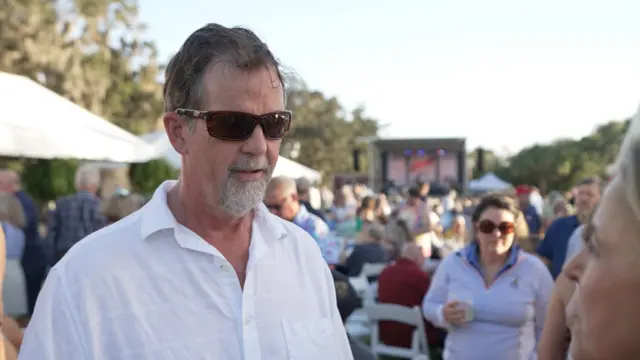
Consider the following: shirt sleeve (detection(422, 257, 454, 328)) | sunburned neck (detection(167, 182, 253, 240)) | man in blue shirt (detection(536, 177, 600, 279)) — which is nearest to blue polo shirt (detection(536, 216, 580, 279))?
man in blue shirt (detection(536, 177, 600, 279))

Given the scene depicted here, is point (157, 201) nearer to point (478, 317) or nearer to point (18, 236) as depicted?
point (478, 317)

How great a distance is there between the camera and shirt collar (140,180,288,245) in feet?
5.47

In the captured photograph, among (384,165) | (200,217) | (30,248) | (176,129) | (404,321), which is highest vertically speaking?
(176,129)

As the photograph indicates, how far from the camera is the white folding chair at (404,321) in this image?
5590 millimetres

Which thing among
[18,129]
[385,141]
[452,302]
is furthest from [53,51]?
[452,302]

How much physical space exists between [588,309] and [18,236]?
610cm

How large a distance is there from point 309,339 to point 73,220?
17.9 ft

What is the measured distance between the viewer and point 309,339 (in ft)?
5.85

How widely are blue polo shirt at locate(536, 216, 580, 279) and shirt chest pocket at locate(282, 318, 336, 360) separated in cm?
399

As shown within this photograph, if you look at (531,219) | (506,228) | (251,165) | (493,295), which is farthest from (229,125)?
(531,219)

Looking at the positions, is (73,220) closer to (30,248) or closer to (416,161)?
(30,248)

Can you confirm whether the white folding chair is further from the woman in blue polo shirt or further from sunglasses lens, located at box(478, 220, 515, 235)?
sunglasses lens, located at box(478, 220, 515, 235)

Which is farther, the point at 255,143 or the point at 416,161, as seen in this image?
the point at 416,161

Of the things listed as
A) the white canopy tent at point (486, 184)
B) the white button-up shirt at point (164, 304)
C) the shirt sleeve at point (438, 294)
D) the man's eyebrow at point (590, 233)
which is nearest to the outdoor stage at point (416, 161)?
the white canopy tent at point (486, 184)
